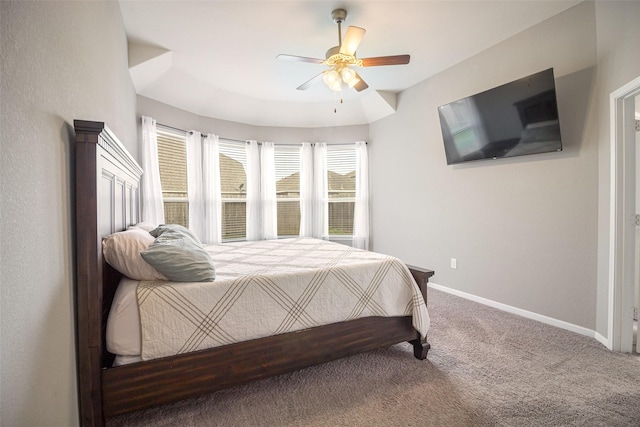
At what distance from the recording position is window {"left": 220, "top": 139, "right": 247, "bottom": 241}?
4504 millimetres

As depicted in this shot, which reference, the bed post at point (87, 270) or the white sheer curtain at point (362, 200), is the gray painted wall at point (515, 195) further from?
the bed post at point (87, 270)

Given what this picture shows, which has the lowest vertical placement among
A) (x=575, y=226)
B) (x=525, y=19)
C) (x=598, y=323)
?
(x=598, y=323)

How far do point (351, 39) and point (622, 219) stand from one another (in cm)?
250

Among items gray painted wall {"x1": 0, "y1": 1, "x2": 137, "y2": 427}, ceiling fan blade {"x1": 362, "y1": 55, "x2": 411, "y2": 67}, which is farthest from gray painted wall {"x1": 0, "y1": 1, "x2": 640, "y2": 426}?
ceiling fan blade {"x1": 362, "y1": 55, "x2": 411, "y2": 67}

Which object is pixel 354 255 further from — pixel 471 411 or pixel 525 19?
pixel 525 19

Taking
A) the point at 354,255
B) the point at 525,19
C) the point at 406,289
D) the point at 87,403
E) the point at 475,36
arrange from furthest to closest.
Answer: the point at 475,36, the point at 525,19, the point at 354,255, the point at 406,289, the point at 87,403

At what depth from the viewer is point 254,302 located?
1.55m

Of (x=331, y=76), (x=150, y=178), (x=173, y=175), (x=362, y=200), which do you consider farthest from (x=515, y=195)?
(x=173, y=175)

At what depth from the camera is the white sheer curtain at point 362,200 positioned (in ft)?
15.9

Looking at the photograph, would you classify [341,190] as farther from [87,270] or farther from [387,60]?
[87,270]

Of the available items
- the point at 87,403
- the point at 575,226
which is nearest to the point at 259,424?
the point at 87,403

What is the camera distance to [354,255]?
2320 millimetres

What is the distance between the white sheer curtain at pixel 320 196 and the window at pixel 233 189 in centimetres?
124

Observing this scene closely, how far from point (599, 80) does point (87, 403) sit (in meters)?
3.98
